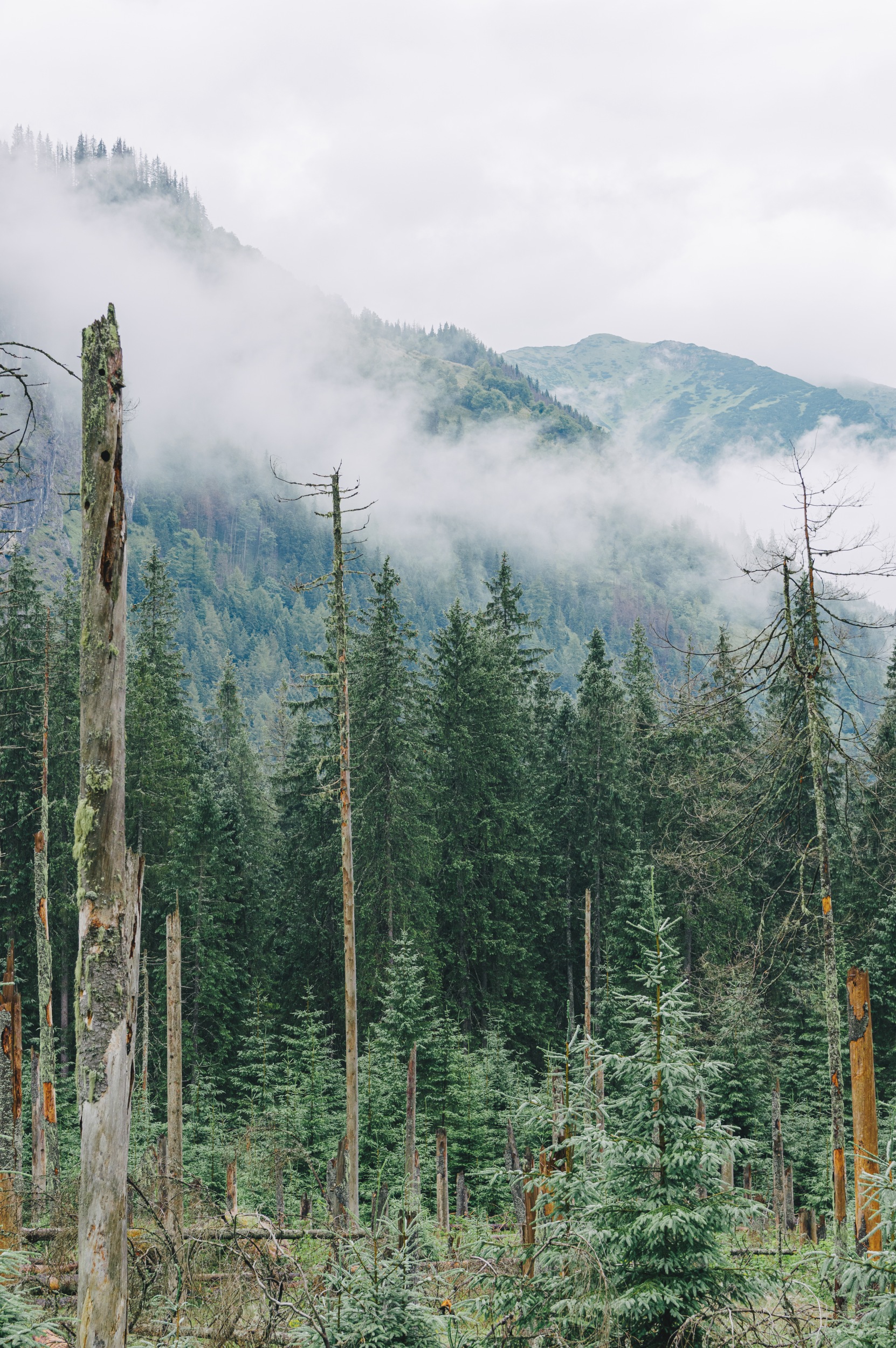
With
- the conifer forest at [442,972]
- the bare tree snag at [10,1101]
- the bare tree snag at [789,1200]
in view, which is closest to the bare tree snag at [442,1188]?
the conifer forest at [442,972]

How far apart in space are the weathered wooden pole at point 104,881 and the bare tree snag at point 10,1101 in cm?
755

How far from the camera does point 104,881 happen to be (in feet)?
14.7

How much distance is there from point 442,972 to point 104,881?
27.2 m

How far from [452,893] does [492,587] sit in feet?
49.6

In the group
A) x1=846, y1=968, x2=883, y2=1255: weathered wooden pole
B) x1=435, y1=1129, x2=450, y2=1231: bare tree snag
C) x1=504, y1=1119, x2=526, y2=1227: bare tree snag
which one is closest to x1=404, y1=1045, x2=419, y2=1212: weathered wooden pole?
x1=435, y1=1129, x2=450, y2=1231: bare tree snag

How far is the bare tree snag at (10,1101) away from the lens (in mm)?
10773

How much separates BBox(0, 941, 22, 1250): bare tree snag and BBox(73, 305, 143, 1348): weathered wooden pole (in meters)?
7.55


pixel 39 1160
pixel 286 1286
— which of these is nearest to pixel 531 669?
pixel 39 1160

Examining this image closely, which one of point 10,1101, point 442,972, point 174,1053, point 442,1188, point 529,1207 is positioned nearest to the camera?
point 529,1207

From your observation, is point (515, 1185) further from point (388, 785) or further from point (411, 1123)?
point (388, 785)

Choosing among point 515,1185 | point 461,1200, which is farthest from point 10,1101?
point 461,1200

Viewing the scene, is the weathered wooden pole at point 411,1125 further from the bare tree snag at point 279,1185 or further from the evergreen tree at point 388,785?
the evergreen tree at point 388,785

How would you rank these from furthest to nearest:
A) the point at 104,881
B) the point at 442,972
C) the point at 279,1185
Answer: the point at 442,972 < the point at 279,1185 < the point at 104,881

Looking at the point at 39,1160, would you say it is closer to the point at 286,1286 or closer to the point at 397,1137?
the point at 397,1137
